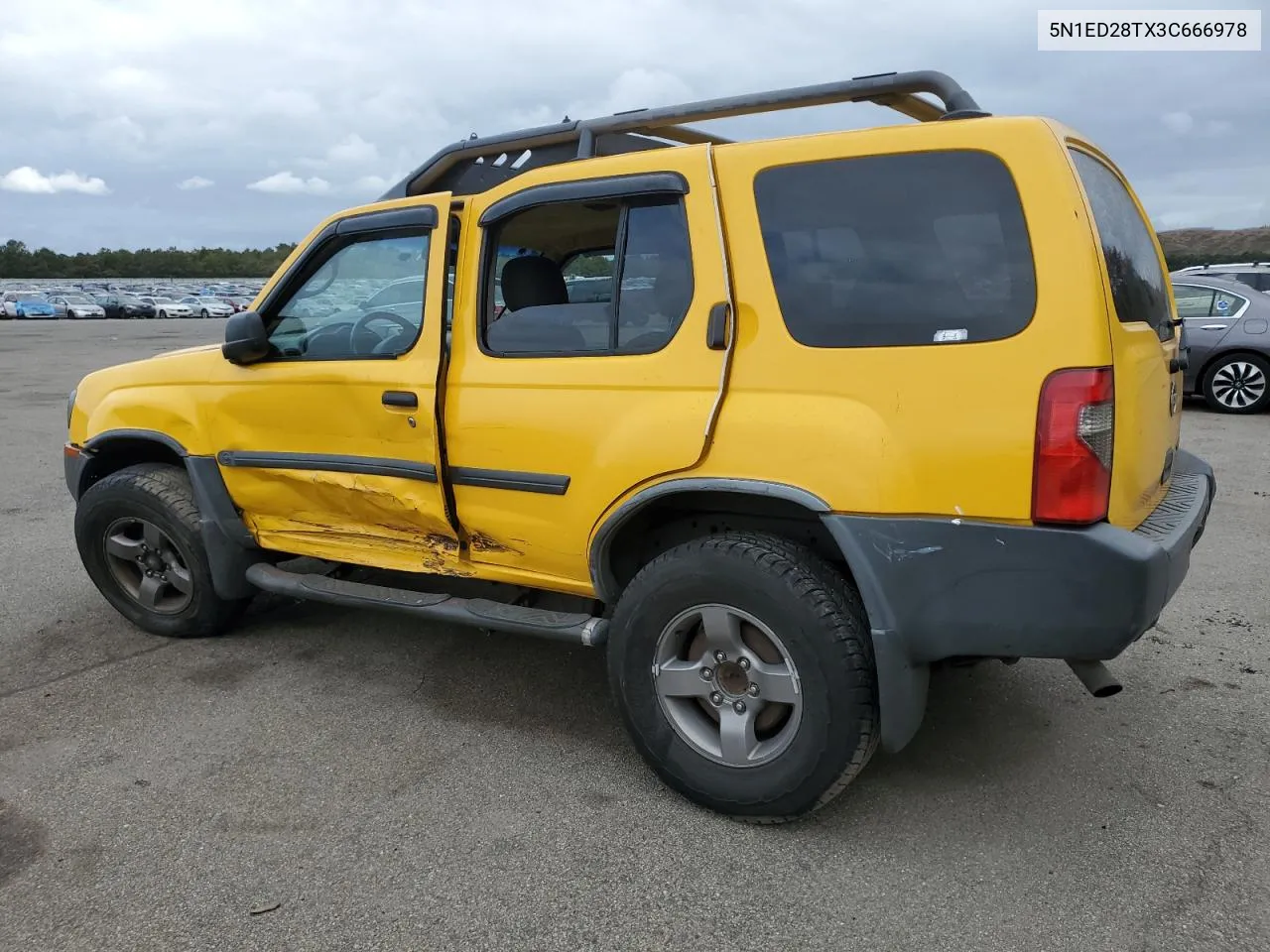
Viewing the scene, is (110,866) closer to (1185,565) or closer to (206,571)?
(206,571)

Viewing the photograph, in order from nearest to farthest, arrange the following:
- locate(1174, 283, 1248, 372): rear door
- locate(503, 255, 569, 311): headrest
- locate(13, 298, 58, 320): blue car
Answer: locate(503, 255, 569, 311): headrest → locate(1174, 283, 1248, 372): rear door → locate(13, 298, 58, 320): blue car

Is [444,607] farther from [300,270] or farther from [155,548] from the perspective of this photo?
[155,548]

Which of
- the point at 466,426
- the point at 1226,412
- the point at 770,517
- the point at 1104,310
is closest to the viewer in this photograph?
the point at 1104,310

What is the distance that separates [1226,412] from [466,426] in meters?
10.0

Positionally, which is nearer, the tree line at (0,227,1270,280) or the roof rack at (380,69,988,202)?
the roof rack at (380,69,988,202)

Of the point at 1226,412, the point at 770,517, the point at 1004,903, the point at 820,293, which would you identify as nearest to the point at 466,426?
the point at 770,517

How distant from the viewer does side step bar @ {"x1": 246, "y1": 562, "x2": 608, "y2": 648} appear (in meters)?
3.14

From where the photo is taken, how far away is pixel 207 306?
46438 millimetres

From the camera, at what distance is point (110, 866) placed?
103 inches

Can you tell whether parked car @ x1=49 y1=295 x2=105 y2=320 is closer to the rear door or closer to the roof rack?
the rear door

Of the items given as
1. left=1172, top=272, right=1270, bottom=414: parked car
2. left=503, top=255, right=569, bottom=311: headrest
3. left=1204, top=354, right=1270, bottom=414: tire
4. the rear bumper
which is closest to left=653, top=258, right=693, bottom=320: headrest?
left=503, top=255, right=569, bottom=311: headrest

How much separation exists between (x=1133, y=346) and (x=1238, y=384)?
9320 mm

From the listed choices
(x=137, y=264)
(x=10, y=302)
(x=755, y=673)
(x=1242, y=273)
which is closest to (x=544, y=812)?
(x=755, y=673)

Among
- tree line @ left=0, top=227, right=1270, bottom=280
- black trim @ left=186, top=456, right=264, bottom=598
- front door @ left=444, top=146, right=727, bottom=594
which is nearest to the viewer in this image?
front door @ left=444, top=146, right=727, bottom=594
